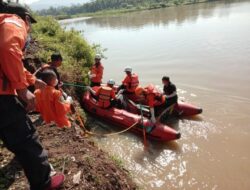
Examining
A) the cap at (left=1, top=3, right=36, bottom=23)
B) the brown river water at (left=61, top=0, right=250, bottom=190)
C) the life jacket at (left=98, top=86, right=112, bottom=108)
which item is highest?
the cap at (left=1, top=3, right=36, bottom=23)

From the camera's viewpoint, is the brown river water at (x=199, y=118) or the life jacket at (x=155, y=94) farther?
the life jacket at (x=155, y=94)

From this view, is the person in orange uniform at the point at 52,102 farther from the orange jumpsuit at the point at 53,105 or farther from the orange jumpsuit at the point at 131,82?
the orange jumpsuit at the point at 131,82

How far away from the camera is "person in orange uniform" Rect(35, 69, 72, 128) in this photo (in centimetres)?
484

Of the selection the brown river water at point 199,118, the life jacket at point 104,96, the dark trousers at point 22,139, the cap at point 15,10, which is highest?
the cap at point 15,10

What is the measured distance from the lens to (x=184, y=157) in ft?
21.8

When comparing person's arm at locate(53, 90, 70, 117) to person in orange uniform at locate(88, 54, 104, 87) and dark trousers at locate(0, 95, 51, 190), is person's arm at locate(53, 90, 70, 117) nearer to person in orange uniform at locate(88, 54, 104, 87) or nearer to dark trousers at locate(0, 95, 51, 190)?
dark trousers at locate(0, 95, 51, 190)

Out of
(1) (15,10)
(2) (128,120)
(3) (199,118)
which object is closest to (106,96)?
(2) (128,120)

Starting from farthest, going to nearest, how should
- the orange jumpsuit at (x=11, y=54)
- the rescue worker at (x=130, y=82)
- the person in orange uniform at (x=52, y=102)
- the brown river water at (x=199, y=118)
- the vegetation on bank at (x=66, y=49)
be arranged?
the vegetation on bank at (x=66, y=49) < the rescue worker at (x=130, y=82) < the brown river water at (x=199, y=118) < the person in orange uniform at (x=52, y=102) < the orange jumpsuit at (x=11, y=54)

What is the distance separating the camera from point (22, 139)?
2.61 m

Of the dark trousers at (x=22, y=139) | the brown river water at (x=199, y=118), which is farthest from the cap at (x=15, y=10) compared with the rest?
the brown river water at (x=199, y=118)

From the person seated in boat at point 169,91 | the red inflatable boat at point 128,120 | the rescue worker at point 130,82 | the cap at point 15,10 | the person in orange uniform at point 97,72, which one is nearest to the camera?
the cap at point 15,10

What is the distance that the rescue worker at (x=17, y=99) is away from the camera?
2336mm

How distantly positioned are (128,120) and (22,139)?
557 cm

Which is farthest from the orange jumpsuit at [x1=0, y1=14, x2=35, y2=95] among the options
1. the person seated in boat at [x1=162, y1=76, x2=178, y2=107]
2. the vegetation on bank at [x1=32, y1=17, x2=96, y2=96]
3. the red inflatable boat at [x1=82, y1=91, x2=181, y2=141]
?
the vegetation on bank at [x1=32, y1=17, x2=96, y2=96]
